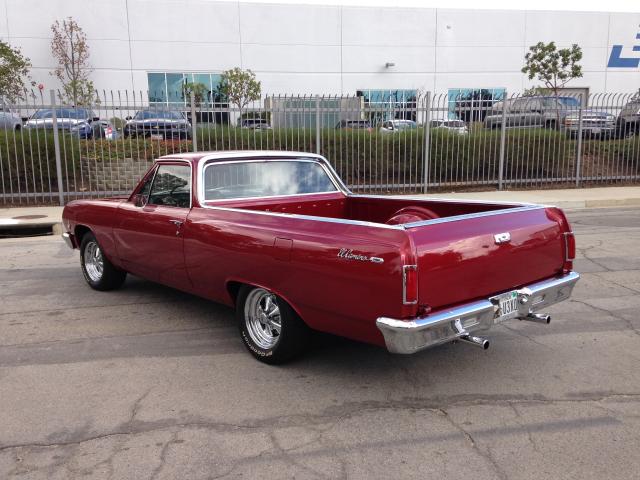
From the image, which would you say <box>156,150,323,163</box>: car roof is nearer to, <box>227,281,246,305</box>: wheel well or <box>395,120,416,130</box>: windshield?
<box>227,281,246,305</box>: wheel well

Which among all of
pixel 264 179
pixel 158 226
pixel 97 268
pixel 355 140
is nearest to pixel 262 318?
pixel 158 226

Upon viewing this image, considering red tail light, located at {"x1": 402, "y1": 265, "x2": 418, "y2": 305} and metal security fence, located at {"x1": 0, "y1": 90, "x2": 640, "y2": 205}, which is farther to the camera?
metal security fence, located at {"x1": 0, "y1": 90, "x2": 640, "y2": 205}

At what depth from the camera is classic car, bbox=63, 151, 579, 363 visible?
3.42m

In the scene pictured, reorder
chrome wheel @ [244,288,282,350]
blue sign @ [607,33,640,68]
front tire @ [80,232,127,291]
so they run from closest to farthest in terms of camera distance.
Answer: chrome wheel @ [244,288,282,350] → front tire @ [80,232,127,291] → blue sign @ [607,33,640,68]

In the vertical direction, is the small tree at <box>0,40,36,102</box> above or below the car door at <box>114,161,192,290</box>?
above

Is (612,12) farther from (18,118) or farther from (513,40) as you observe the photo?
(18,118)

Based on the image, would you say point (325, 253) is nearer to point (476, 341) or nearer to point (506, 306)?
point (476, 341)

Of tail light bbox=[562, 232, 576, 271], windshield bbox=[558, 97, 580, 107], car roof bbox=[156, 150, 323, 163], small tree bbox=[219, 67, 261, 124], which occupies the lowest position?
tail light bbox=[562, 232, 576, 271]

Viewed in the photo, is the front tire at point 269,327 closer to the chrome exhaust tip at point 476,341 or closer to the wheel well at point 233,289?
the wheel well at point 233,289

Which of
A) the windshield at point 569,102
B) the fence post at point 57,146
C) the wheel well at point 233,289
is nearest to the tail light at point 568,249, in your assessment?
the wheel well at point 233,289

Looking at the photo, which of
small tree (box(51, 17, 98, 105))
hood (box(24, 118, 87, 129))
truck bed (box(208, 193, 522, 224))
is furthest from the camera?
small tree (box(51, 17, 98, 105))

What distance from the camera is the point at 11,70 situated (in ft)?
102

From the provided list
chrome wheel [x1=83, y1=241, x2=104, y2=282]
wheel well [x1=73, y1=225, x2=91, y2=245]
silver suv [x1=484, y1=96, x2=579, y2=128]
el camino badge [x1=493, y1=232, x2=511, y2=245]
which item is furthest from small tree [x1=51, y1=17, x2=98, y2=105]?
el camino badge [x1=493, y1=232, x2=511, y2=245]

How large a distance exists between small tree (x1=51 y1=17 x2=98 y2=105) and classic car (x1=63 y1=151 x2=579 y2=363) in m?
31.1
